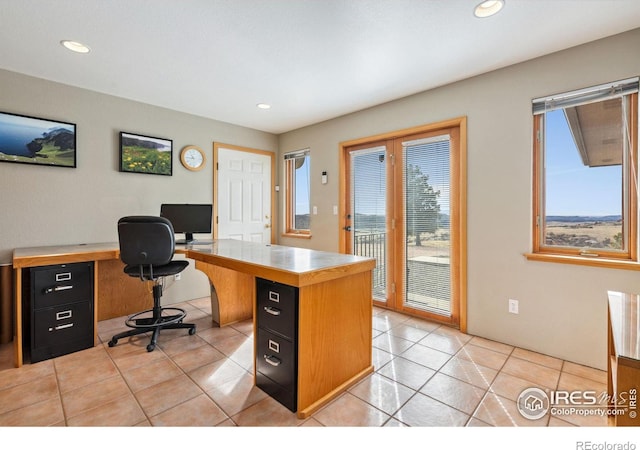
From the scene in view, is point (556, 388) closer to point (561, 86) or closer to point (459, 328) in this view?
point (459, 328)

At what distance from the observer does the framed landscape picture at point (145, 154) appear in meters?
3.29

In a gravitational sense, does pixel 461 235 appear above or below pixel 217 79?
below

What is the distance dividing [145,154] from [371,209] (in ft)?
8.96

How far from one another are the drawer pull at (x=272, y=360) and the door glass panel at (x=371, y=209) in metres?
2.03

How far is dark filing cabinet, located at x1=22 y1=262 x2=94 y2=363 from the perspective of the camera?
229cm

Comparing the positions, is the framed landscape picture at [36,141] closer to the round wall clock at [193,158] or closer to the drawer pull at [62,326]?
the round wall clock at [193,158]

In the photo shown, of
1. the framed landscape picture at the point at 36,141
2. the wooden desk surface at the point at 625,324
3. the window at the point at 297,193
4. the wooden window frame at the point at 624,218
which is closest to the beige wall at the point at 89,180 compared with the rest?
the framed landscape picture at the point at 36,141

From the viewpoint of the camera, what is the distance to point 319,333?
177cm

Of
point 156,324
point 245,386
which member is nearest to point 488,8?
point 245,386

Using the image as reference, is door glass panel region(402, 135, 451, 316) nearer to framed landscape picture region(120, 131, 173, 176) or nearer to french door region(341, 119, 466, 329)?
french door region(341, 119, 466, 329)

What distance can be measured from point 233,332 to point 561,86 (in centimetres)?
346

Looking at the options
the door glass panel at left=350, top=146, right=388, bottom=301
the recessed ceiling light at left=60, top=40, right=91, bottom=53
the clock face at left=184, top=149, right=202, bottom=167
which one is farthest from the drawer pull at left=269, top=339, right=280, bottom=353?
the clock face at left=184, top=149, right=202, bottom=167

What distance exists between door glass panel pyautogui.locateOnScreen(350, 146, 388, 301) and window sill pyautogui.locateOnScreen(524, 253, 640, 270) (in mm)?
1514
